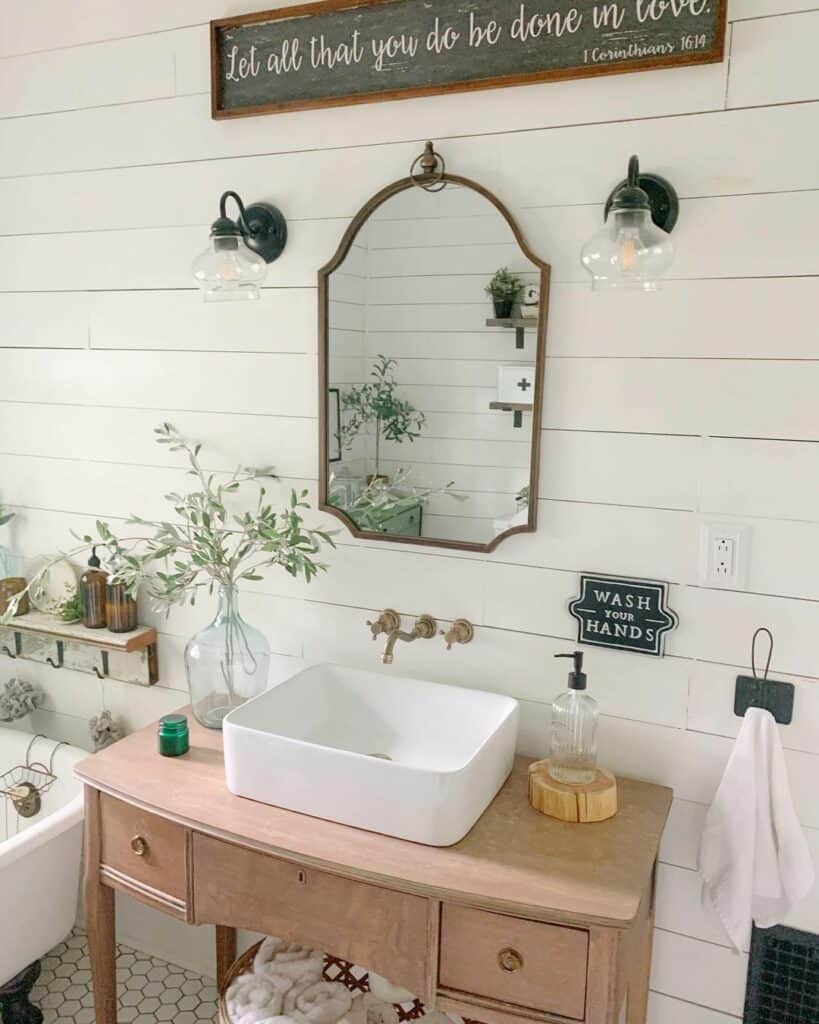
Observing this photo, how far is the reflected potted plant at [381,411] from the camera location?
175cm

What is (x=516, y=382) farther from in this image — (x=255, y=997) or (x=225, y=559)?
(x=255, y=997)

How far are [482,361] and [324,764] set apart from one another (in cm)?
80

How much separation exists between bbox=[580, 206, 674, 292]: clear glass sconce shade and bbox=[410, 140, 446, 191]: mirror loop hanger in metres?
0.41

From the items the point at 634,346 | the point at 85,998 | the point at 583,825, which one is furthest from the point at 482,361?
the point at 85,998

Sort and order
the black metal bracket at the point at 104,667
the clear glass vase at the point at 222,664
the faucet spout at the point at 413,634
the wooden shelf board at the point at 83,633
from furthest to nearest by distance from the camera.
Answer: the black metal bracket at the point at 104,667 < the wooden shelf board at the point at 83,633 < the clear glass vase at the point at 222,664 < the faucet spout at the point at 413,634

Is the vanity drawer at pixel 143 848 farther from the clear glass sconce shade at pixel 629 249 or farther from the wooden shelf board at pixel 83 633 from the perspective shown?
the clear glass sconce shade at pixel 629 249

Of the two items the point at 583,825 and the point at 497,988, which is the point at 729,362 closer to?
the point at 583,825

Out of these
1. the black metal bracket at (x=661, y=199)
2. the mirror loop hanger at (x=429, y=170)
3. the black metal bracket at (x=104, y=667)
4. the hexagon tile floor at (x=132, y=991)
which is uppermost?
the mirror loop hanger at (x=429, y=170)

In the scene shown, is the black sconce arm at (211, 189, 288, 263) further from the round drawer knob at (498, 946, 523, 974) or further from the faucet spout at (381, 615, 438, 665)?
the round drawer knob at (498, 946, 523, 974)

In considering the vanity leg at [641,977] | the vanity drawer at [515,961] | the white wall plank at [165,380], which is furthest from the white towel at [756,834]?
the white wall plank at [165,380]

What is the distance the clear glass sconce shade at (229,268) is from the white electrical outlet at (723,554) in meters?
0.97

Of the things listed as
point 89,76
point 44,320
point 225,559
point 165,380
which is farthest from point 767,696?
point 89,76

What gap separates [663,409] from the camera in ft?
5.12

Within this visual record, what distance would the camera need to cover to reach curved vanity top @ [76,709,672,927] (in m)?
1.29
